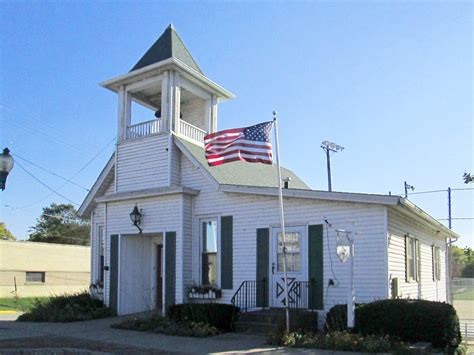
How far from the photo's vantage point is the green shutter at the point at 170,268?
15.5m

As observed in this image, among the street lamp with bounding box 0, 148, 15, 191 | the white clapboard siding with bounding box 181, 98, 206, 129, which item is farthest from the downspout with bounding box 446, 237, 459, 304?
the street lamp with bounding box 0, 148, 15, 191

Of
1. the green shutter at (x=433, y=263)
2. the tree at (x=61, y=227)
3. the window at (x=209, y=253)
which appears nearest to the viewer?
the window at (x=209, y=253)

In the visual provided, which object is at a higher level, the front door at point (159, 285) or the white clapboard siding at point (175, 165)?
the white clapboard siding at point (175, 165)

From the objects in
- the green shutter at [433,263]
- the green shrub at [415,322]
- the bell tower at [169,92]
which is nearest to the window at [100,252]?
the bell tower at [169,92]

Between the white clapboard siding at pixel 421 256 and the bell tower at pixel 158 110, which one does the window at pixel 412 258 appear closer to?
the white clapboard siding at pixel 421 256

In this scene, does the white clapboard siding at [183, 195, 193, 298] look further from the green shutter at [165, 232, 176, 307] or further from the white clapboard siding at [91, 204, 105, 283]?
the white clapboard siding at [91, 204, 105, 283]

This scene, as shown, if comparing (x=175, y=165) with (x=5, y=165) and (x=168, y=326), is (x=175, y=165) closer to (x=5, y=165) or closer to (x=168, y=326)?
(x=168, y=326)

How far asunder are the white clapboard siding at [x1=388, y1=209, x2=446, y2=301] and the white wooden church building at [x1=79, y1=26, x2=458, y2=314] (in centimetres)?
5

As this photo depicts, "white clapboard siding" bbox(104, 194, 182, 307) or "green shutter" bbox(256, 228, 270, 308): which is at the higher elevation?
"white clapboard siding" bbox(104, 194, 182, 307)

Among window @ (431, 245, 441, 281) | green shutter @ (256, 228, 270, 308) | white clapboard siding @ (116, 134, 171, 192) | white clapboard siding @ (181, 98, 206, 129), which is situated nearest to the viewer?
green shutter @ (256, 228, 270, 308)

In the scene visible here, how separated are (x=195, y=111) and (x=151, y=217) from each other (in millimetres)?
4850

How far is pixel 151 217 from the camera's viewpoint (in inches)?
642

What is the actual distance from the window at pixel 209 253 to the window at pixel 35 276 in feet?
72.7

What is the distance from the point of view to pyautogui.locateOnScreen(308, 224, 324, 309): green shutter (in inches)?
527
